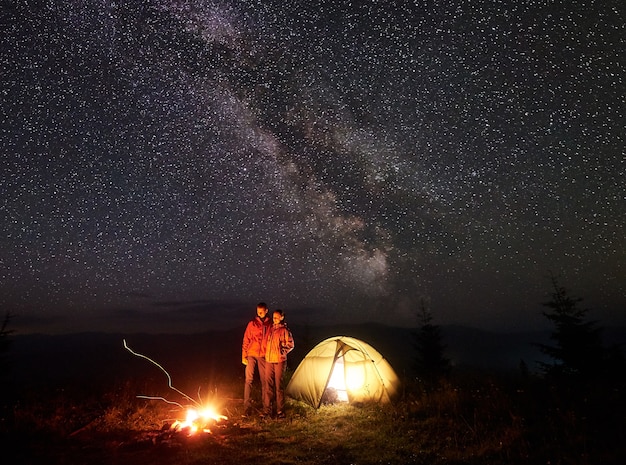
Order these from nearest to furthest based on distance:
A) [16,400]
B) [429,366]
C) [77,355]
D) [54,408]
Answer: [54,408] < [16,400] < [429,366] < [77,355]

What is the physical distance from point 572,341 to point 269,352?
17151 mm

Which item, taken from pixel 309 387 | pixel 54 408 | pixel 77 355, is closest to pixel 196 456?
pixel 309 387

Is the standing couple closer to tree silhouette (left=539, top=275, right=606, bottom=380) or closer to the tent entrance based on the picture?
the tent entrance

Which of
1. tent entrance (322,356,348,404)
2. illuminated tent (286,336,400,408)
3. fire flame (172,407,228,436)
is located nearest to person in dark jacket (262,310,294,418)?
fire flame (172,407,228,436)

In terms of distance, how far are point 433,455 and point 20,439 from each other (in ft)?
25.3

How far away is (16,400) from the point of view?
397 inches

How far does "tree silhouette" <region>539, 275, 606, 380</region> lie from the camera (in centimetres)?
1786

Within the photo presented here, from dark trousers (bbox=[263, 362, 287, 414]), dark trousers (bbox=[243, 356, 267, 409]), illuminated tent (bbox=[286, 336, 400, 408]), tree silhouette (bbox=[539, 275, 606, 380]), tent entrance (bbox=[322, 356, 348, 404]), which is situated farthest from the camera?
tree silhouette (bbox=[539, 275, 606, 380])

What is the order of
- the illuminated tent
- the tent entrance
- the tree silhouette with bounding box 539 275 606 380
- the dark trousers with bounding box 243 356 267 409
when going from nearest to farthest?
the dark trousers with bounding box 243 356 267 409 < the illuminated tent < the tent entrance < the tree silhouette with bounding box 539 275 606 380

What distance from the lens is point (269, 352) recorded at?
8.71 m

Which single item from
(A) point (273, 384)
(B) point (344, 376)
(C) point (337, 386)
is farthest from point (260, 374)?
(C) point (337, 386)

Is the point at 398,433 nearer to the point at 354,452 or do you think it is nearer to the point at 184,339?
the point at 354,452

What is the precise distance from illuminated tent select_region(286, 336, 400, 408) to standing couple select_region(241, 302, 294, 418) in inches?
66.5

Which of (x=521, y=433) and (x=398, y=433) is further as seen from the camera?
(x=398, y=433)
